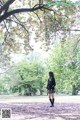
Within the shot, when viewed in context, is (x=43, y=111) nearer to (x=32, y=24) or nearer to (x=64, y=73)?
(x=32, y=24)

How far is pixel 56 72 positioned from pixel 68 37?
12.3m

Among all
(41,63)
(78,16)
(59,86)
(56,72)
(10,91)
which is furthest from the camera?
(59,86)

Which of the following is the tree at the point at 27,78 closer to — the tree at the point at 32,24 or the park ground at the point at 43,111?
the tree at the point at 32,24

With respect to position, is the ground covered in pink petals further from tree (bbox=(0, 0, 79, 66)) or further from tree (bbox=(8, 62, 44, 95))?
tree (bbox=(8, 62, 44, 95))

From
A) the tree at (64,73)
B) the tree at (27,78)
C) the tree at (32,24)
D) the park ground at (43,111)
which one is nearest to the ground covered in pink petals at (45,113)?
the park ground at (43,111)

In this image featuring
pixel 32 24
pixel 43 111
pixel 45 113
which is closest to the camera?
pixel 45 113

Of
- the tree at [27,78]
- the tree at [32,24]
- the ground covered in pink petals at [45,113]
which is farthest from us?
the tree at [27,78]

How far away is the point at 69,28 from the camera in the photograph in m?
10.9

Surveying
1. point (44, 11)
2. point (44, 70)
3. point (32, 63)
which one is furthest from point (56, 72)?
point (44, 11)

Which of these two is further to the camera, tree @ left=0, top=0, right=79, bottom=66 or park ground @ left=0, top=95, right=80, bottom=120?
tree @ left=0, top=0, right=79, bottom=66

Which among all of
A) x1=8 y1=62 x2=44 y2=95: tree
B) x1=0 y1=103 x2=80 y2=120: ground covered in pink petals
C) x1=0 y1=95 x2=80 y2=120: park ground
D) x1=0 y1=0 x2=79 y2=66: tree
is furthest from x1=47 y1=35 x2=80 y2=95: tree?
x1=0 y1=103 x2=80 y2=120: ground covered in pink petals

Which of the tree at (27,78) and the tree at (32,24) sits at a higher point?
the tree at (32,24)

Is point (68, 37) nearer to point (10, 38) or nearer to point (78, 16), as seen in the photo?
point (78, 16)

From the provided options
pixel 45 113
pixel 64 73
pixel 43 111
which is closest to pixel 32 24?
pixel 43 111
